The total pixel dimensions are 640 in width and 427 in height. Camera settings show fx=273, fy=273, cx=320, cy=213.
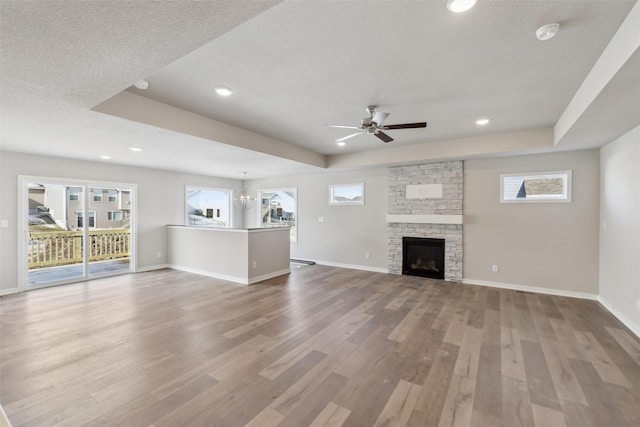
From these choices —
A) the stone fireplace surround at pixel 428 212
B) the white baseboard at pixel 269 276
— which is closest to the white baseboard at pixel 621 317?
the stone fireplace surround at pixel 428 212

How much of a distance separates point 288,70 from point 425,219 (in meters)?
4.43

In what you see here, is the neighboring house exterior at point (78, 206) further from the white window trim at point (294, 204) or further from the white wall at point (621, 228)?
the white wall at point (621, 228)

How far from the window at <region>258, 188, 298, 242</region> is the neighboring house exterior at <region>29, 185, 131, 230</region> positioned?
3695 mm

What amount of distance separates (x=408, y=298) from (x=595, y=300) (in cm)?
305

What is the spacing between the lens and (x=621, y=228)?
3703mm

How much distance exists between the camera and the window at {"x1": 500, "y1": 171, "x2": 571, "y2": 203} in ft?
15.8

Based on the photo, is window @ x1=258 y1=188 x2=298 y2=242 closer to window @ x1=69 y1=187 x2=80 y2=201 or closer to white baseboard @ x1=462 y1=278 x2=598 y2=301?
window @ x1=69 y1=187 x2=80 y2=201

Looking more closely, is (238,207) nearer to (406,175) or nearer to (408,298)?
(406,175)

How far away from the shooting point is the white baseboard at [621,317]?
10.7ft

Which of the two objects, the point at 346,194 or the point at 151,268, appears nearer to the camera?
the point at 151,268

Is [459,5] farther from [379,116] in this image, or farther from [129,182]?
[129,182]

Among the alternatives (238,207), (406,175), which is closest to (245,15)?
(406,175)

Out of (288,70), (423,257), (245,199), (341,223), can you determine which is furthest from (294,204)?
(288,70)

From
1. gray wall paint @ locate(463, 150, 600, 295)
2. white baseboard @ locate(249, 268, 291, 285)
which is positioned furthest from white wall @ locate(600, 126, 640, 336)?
white baseboard @ locate(249, 268, 291, 285)
